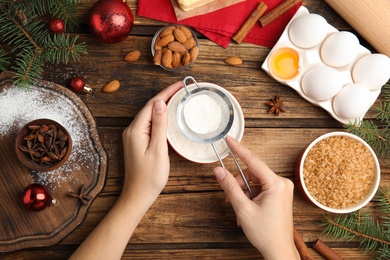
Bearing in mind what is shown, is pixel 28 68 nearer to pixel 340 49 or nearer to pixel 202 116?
pixel 202 116

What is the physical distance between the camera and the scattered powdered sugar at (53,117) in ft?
4.42

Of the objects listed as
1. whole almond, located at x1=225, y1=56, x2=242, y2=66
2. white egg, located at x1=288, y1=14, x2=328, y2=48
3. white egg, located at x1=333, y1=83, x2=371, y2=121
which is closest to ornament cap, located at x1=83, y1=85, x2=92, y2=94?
whole almond, located at x1=225, y1=56, x2=242, y2=66

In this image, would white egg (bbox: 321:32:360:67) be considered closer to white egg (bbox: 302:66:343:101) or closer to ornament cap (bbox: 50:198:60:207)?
white egg (bbox: 302:66:343:101)

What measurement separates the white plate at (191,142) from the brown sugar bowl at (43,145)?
315mm

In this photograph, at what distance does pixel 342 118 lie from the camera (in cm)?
143

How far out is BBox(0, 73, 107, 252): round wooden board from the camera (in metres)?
1.33

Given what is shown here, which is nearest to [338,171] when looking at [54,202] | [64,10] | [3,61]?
[54,202]

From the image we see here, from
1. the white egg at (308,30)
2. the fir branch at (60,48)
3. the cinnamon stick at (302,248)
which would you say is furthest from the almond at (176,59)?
the cinnamon stick at (302,248)

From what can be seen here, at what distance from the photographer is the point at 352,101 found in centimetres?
137

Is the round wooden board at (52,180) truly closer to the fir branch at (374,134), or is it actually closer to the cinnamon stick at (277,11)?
the cinnamon stick at (277,11)

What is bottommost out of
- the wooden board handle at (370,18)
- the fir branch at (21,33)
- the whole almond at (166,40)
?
the wooden board handle at (370,18)

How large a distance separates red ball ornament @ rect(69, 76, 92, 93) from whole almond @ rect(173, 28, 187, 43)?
33 centimetres

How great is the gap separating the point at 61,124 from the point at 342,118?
3.02 ft

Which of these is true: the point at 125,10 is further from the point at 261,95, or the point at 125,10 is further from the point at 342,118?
the point at 342,118
